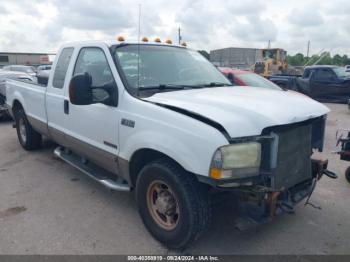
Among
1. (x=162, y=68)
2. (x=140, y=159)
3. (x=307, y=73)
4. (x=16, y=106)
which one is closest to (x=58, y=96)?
(x=162, y=68)

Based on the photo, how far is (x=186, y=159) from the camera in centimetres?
264

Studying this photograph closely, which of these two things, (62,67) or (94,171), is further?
(62,67)

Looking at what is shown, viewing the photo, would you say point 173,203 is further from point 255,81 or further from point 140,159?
point 255,81

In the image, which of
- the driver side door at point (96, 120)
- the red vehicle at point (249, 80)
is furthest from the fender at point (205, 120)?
the red vehicle at point (249, 80)

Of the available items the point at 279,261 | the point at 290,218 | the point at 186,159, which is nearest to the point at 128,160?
the point at 186,159

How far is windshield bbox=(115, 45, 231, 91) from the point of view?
3.49 metres

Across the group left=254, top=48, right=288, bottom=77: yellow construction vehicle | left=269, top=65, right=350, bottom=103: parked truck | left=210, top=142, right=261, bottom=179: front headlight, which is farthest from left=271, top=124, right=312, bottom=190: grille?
left=254, top=48, right=288, bottom=77: yellow construction vehicle

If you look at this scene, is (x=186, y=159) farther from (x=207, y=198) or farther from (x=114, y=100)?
A: (x=114, y=100)

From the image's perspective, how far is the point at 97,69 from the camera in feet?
12.5

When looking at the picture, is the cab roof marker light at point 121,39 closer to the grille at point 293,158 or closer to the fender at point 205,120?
the fender at point 205,120

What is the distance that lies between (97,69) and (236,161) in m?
2.11

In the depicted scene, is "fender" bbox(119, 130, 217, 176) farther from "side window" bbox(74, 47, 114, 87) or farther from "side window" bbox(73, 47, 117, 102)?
"side window" bbox(74, 47, 114, 87)

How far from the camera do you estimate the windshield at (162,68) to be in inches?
137

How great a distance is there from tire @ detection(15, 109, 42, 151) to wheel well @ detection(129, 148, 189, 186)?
339 centimetres
